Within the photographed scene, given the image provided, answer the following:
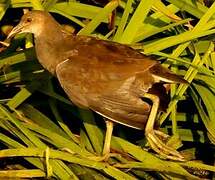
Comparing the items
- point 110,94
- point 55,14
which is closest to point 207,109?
point 110,94

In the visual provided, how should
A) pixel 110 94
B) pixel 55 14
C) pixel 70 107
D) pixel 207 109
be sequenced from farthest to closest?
pixel 55 14 < pixel 70 107 < pixel 207 109 < pixel 110 94

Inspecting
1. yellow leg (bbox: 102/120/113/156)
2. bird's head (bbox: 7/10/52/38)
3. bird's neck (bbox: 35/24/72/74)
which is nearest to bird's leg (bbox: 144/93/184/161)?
yellow leg (bbox: 102/120/113/156)

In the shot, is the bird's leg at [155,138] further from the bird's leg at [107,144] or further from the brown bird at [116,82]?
the bird's leg at [107,144]

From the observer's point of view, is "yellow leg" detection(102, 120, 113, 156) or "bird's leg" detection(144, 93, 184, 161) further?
"yellow leg" detection(102, 120, 113, 156)

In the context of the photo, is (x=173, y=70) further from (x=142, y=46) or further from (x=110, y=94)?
(x=110, y=94)

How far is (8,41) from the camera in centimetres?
285

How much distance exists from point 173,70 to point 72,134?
468mm

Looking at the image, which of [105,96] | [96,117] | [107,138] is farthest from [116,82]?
[96,117]

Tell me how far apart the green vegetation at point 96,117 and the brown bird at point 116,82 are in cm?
9

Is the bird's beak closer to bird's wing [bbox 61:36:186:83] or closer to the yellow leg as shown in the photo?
bird's wing [bbox 61:36:186:83]

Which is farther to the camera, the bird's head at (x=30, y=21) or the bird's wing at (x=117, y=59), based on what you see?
the bird's head at (x=30, y=21)

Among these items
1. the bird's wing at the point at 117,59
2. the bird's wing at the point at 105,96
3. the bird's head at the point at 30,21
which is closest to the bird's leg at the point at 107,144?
the bird's wing at the point at 105,96

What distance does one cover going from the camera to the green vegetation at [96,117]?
2492mm

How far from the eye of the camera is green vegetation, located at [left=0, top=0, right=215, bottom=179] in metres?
2.49
